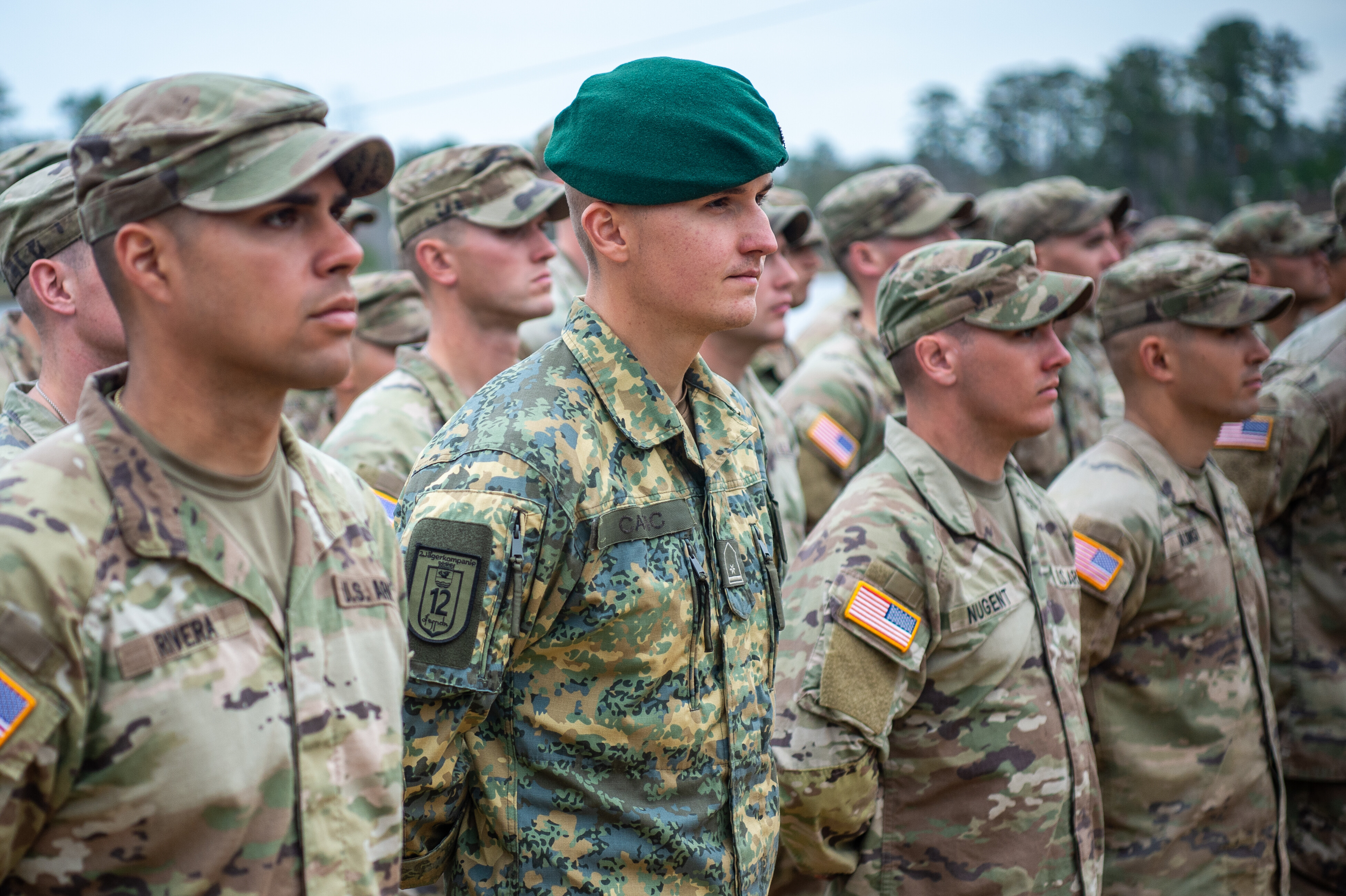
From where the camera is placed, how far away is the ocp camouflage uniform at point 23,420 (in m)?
2.34

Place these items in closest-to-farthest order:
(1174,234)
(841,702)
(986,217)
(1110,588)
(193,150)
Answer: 1. (193,150)
2. (841,702)
3. (1110,588)
4. (986,217)
5. (1174,234)

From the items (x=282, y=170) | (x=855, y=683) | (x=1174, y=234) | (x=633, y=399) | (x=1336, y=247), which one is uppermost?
(x=282, y=170)

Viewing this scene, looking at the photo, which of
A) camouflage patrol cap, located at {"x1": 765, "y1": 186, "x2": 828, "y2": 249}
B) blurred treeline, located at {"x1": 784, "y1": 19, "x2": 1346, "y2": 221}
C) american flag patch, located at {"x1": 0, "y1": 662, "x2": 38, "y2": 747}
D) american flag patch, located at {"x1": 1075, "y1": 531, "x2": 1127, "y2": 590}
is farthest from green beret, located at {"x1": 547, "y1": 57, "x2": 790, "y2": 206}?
blurred treeline, located at {"x1": 784, "y1": 19, "x2": 1346, "y2": 221}

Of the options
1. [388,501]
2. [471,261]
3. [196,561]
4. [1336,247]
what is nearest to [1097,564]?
[388,501]

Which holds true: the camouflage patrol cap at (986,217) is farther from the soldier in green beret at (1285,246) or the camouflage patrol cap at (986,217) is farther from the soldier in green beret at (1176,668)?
the soldier in green beret at (1176,668)

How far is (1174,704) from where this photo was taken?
342 cm

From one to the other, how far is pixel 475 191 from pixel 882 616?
7.25ft

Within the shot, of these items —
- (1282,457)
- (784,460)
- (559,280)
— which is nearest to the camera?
(784,460)

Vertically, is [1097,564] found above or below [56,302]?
below

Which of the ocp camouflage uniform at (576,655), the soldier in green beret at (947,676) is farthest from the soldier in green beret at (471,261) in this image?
the ocp camouflage uniform at (576,655)

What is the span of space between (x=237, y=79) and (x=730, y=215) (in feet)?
3.37

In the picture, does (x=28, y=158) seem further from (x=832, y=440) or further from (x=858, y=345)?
(x=858, y=345)

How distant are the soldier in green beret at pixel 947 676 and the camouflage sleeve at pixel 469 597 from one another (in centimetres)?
97

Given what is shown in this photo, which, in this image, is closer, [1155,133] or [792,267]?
[792,267]
